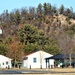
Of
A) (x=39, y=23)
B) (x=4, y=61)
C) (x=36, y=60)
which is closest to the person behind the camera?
(x=4, y=61)

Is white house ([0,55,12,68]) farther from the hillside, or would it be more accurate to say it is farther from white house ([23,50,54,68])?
the hillside

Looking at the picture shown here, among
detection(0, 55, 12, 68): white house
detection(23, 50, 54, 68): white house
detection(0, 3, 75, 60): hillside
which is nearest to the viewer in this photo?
detection(0, 55, 12, 68): white house

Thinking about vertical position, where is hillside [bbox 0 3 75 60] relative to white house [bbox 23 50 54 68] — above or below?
above

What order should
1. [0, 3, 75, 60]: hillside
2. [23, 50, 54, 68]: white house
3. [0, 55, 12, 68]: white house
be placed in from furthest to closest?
[0, 3, 75, 60]: hillside < [23, 50, 54, 68]: white house < [0, 55, 12, 68]: white house

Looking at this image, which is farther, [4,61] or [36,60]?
[36,60]

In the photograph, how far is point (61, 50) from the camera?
102500 mm

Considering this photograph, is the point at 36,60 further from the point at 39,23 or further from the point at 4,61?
the point at 39,23

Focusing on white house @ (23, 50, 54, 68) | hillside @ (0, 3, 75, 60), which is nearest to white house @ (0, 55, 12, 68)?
white house @ (23, 50, 54, 68)

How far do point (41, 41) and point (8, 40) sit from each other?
11440 mm

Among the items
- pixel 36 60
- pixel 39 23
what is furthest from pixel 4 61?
pixel 39 23

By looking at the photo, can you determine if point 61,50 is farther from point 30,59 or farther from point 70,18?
point 70,18

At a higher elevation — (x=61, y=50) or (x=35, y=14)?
(x=35, y=14)

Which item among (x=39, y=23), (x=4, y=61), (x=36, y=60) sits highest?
(x=39, y=23)

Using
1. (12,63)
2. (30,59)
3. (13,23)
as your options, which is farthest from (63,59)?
(13,23)
